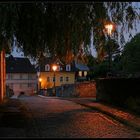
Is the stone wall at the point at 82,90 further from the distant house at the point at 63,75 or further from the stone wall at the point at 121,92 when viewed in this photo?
the distant house at the point at 63,75

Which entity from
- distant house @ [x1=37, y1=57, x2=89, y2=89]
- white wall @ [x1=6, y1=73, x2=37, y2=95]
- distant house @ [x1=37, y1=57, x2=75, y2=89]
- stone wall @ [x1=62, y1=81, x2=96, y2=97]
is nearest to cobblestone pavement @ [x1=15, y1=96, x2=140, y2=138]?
stone wall @ [x1=62, y1=81, x2=96, y2=97]

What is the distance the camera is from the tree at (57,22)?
14.8 metres

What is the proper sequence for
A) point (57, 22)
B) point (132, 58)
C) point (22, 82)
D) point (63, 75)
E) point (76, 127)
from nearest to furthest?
point (57, 22) → point (76, 127) → point (132, 58) → point (22, 82) → point (63, 75)

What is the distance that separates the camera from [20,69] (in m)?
124

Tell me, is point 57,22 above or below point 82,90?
above

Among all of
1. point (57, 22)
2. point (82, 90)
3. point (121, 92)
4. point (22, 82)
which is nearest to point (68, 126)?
point (57, 22)

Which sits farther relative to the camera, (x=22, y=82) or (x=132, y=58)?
(x=22, y=82)

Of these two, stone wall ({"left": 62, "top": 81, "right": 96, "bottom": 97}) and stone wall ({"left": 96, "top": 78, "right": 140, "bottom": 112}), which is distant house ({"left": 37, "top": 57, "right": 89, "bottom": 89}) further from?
stone wall ({"left": 96, "top": 78, "right": 140, "bottom": 112})

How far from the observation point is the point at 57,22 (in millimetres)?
15617

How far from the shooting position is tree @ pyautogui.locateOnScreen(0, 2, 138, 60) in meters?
14.8

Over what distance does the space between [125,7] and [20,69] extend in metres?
109

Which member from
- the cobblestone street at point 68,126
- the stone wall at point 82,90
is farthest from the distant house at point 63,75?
the cobblestone street at point 68,126

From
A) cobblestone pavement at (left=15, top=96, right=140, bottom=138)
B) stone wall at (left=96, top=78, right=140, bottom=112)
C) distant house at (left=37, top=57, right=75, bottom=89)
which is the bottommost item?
cobblestone pavement at (left=15, top=96, right=140, bottom=138)

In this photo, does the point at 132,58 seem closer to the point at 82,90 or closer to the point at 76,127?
the point at 82,90
